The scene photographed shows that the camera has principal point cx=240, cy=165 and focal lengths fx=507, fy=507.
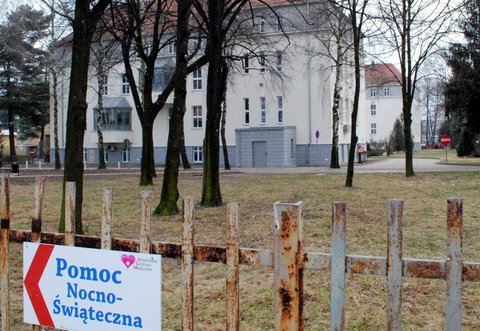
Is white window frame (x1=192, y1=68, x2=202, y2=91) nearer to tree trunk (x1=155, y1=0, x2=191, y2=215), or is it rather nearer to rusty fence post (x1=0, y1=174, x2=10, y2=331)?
tree trunk (x1=155, y1=0, x2=191, y2=215)

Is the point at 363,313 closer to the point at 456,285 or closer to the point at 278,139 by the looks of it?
the point at 456,285

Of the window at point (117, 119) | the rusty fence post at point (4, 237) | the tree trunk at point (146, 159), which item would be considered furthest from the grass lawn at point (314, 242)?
the window at point (117, 119)

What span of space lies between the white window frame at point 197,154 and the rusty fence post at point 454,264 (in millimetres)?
46273

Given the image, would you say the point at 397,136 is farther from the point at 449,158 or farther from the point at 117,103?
the point at 117,103

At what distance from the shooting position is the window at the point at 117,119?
167ft

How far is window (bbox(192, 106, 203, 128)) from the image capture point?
159 feet

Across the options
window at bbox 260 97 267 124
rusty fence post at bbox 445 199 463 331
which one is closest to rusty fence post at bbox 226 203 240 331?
rusty fence post at bbox 445 199 463 331

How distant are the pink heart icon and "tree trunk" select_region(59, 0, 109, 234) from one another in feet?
17.5

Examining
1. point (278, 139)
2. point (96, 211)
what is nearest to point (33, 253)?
point (96, 211)

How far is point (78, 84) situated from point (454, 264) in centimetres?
699

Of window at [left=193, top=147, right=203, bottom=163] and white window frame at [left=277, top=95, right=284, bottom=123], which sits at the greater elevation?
white window frame at [left=277, top=95, right=284, bottom=123]

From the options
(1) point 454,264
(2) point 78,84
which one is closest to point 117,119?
(2) point 78,84

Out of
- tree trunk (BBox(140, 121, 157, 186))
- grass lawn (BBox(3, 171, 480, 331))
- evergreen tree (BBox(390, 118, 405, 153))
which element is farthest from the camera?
evergreen tree (BBox(390, 118, 405, 153))

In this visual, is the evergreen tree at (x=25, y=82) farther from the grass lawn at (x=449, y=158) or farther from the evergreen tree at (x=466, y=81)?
the grass lawn at (x=449, y=158)
